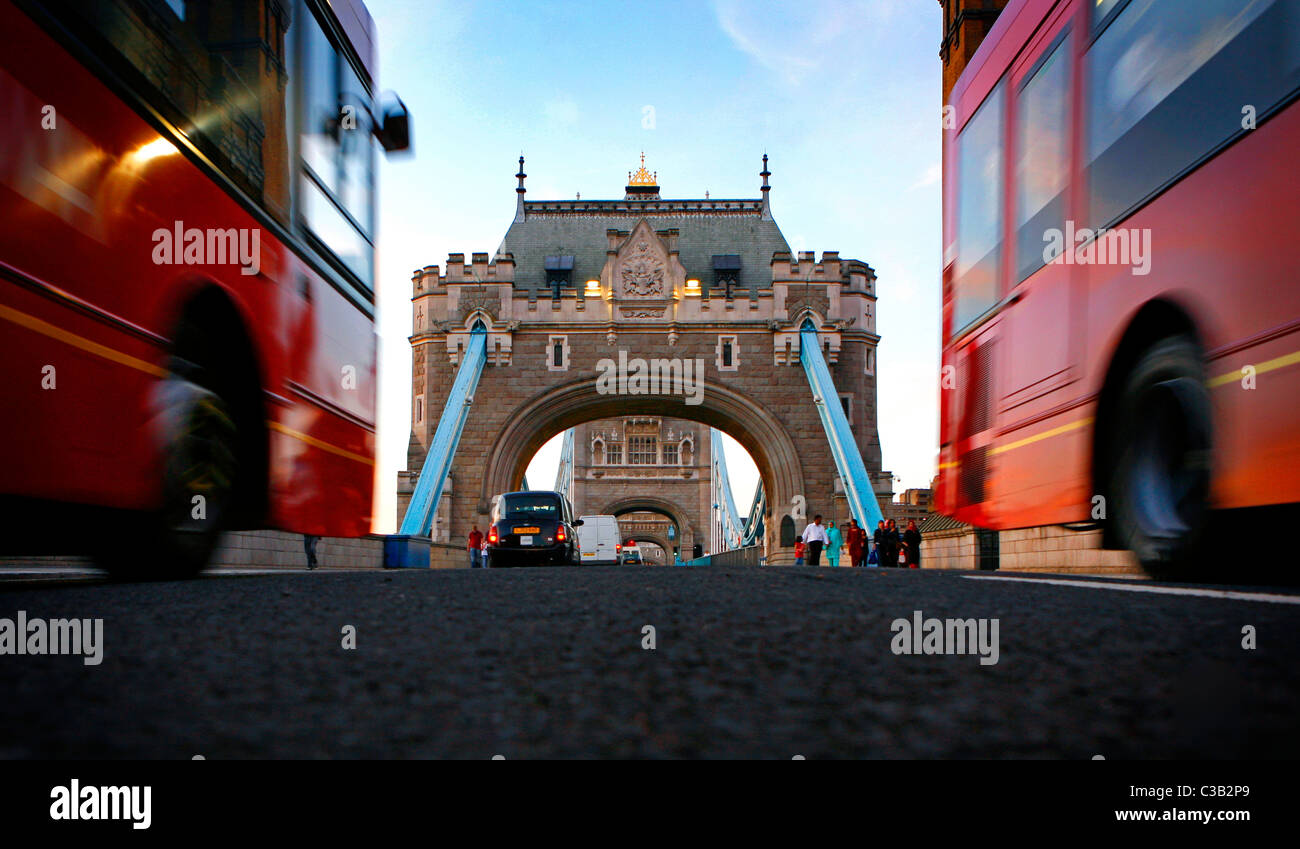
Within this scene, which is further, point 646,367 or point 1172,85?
point 646,367

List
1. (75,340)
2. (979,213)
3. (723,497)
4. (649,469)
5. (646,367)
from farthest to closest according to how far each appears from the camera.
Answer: (649,469) → (723,497) → (646,367) → (979,213) → (75,340)

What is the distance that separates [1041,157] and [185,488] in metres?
4.75

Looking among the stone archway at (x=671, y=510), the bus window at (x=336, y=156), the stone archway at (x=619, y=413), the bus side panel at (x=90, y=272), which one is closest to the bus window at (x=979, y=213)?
the bus window at (x=336, y=156)

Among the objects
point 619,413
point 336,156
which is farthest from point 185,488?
point 619,413

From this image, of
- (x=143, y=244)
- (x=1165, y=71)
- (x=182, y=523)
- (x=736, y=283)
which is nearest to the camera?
(x=143, y=244)

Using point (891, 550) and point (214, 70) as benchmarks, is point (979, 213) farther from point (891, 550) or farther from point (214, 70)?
point (891, 550)

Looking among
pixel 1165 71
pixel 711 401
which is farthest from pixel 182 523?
pixel 711 401

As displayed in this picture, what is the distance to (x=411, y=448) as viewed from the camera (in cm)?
2911

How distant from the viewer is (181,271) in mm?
4438

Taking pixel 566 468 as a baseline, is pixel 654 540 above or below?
below

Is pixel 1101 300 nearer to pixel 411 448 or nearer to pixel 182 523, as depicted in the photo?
pixel 182 523

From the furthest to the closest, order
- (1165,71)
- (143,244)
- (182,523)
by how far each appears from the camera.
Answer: (182,523) → (1165,71) → (143,244)
